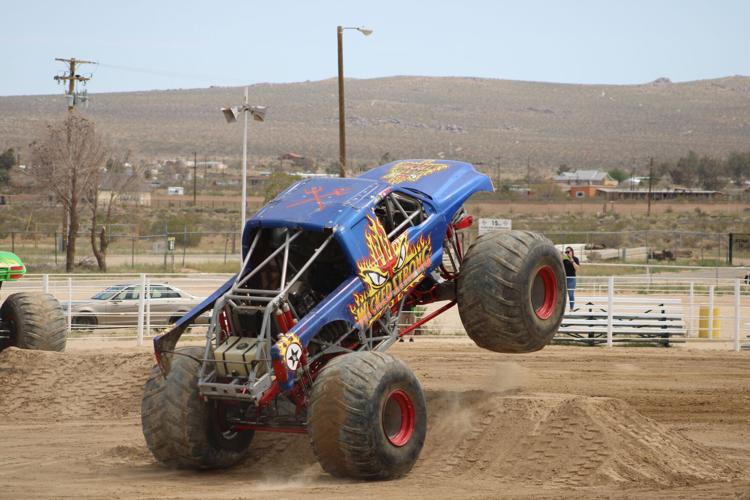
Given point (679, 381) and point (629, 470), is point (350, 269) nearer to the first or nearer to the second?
point (629, 470)

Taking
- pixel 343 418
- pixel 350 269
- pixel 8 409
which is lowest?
pixel 8 409

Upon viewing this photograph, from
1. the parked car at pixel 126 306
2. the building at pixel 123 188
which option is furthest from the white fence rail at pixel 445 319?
the building at pixel 123 188

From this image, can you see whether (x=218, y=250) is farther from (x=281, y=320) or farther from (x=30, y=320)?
(x=281, y=320)

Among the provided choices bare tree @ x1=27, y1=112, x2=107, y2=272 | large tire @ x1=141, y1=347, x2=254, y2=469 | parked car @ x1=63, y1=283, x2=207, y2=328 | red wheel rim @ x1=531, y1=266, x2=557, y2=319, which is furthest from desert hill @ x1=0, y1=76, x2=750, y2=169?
large tire @ x1=141, y1=347, x2=254, y2=469

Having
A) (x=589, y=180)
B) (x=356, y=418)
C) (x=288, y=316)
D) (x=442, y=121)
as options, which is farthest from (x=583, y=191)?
(x=356, y=418)

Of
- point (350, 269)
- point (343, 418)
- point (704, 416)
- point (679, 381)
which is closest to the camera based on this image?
point (343, 418)

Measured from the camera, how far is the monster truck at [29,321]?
51.9ft

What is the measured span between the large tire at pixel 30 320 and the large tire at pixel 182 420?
6135mm

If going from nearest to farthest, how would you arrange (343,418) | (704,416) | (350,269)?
(343,418)
(350,269)
(704,416)

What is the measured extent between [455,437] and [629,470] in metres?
1.87

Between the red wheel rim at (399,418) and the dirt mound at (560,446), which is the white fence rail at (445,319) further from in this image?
the red wheel rim at (399,418)

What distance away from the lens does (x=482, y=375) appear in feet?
53.6

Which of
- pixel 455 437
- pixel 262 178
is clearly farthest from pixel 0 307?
pixel 262 178

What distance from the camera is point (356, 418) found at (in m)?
9.29
